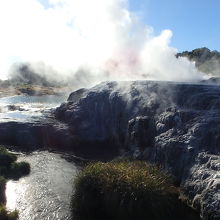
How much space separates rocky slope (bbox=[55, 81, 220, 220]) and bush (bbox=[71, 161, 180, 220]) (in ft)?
14.9

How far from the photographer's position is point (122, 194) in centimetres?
2675

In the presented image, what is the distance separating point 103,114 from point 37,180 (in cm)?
2133

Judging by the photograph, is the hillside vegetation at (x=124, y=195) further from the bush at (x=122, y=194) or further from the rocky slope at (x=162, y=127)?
the rocky slope at (x=162, y=127)

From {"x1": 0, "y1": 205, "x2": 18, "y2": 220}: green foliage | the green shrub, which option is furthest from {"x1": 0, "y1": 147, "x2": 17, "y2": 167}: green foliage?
{"x1": 0, "y1": 205, "x2": 18, "y2": 220}: green foliage

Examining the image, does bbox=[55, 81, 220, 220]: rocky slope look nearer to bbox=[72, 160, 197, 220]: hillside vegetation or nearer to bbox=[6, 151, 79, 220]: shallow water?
bbox=[72, 160, 197, 220]: hillside vegetation

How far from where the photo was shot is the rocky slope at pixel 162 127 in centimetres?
3331

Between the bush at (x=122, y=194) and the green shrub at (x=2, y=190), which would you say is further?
the green shrub at (x=2, y=190)

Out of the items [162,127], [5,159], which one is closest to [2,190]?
[5,159]

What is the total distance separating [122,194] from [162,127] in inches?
705

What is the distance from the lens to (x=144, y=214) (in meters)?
25.8

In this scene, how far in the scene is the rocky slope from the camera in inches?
1312

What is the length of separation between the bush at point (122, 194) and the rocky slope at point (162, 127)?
14.9 ft

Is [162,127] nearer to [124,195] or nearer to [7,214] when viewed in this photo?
[124,195]

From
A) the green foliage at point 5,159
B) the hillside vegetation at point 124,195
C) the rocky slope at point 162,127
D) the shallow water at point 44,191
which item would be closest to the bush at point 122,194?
the hillside vegetation at point 124,195
